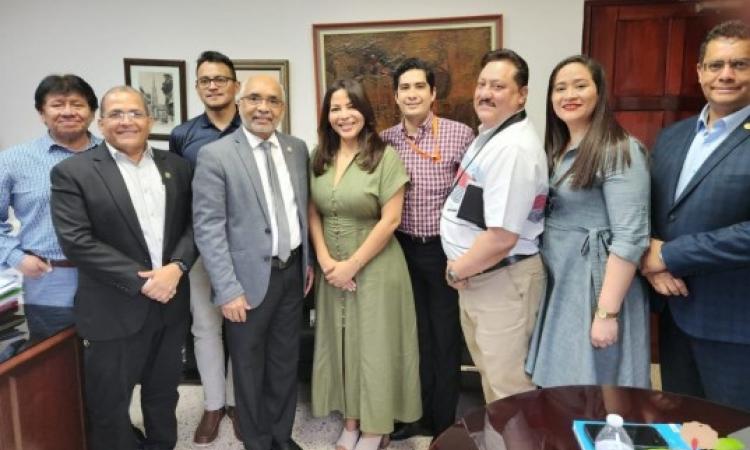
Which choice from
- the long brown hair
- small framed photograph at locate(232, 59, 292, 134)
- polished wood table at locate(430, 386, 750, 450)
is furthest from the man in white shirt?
small framed photograph at locate(232, 59, 292, 134)

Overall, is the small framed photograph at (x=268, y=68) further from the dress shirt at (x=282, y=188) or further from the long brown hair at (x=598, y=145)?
the long brown hair at (x=598, y=145)

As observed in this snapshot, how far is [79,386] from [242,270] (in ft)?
2.65

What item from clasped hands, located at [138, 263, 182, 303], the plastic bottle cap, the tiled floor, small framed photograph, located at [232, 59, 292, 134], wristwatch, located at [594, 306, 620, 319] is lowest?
the tiled floor

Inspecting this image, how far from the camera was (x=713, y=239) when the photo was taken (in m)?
1.47

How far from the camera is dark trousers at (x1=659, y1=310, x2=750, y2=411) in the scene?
60.9 inches

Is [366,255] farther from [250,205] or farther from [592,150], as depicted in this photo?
[592,150]

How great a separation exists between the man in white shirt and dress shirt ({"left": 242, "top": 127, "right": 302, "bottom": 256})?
61 cm

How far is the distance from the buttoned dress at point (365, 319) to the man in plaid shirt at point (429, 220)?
0.30 ft

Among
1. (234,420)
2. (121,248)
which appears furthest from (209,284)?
(234,420)

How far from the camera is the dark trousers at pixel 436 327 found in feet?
7.14

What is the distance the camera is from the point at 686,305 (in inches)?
63.7

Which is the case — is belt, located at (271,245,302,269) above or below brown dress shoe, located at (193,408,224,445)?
above

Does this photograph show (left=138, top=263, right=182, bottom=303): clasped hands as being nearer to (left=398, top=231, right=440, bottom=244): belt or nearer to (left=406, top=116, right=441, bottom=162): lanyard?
(left=398, top=231, right=440, bottom=244): belt

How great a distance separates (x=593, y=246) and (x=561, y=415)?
1.99 ft
